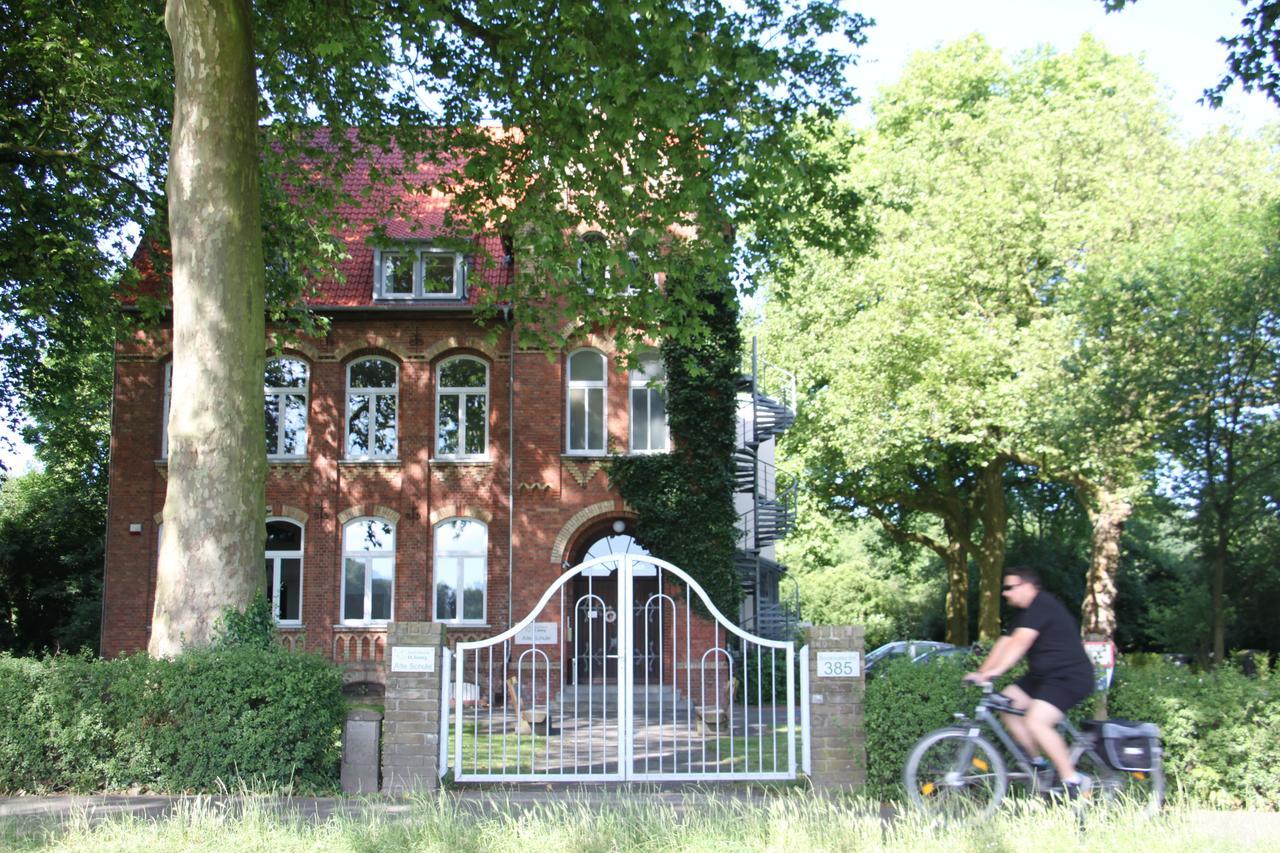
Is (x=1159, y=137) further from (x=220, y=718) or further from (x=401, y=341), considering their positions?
(x=220, y=718)

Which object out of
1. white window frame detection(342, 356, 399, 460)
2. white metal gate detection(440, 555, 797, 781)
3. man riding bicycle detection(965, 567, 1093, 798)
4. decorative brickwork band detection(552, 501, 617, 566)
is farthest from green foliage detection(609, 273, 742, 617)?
man riding bicycle detection(965, 567, 1093, 798)

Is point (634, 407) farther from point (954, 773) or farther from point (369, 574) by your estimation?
point (954, 773)

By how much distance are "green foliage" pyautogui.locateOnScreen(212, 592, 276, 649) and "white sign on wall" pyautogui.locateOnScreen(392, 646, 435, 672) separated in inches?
58.8

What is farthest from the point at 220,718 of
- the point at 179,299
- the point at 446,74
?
the point at 446,74

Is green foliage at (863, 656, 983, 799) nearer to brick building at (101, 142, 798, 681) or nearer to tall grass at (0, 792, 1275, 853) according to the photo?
tall grass at (0, 792, 1275, 853)

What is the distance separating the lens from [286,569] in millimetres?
24953

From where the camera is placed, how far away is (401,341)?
25.2 m

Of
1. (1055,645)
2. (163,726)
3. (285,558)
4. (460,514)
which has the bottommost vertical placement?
(163,726)

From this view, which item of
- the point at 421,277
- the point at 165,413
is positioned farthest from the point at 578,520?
the point at 165,413

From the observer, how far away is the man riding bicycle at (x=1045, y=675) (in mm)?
8109

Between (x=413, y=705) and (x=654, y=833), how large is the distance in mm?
3952

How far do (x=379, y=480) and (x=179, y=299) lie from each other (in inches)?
502

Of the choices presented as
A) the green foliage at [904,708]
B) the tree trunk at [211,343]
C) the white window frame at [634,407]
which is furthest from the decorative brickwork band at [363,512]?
the green foliage at [904,708]

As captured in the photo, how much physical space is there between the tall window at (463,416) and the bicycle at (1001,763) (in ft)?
57.0
